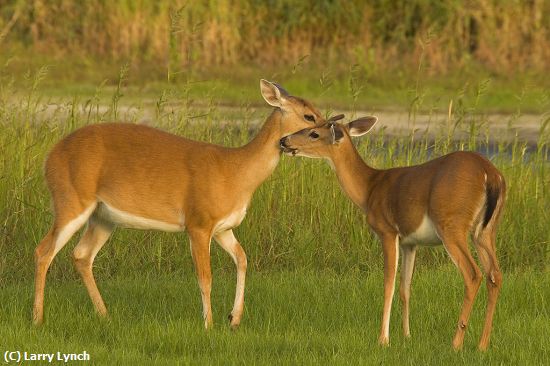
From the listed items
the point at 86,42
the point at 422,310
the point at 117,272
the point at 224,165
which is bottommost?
the point at 86,42

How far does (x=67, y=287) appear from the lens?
32.4 feet

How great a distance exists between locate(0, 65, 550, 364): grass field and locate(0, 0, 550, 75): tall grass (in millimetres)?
11222

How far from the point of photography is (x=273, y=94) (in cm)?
884

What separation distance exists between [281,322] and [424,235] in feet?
4.28

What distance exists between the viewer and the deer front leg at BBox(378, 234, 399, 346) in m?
7.86

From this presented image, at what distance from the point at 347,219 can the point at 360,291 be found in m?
1.78

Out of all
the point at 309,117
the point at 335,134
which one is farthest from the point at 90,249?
the point at 335,134

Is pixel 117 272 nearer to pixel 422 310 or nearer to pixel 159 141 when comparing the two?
A: pixel 159 141

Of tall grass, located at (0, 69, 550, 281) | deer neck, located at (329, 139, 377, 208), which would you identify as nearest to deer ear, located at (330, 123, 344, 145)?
deer neck, located at (329, 139, 377, 208)

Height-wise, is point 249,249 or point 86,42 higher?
point 249,249

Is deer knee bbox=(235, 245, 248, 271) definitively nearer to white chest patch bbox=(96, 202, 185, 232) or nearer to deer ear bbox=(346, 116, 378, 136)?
white chest patch bbox=(96, 202, 185, 232)

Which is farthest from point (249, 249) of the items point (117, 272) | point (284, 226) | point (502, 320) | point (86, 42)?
point (86, 42)

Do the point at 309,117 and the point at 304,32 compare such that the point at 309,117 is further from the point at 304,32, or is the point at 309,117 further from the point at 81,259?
the point at 304,32

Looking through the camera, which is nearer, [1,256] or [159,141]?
[159,141]
